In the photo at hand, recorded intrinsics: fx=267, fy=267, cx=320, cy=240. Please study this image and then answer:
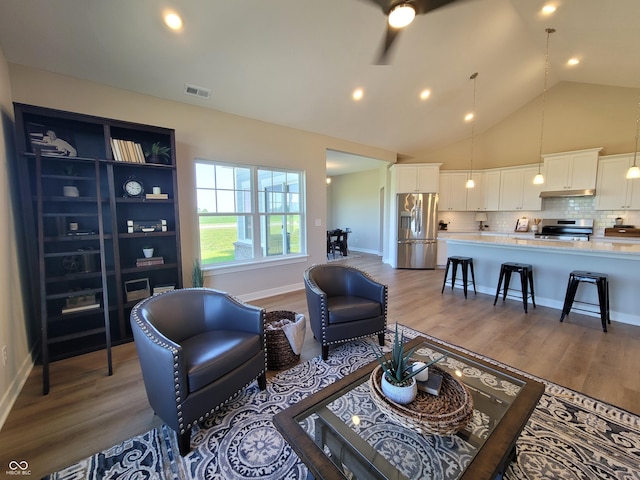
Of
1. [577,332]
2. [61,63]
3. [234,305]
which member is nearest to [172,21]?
[61,63]

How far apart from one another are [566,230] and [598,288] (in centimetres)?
306

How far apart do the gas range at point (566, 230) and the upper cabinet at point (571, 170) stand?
0.75 meters

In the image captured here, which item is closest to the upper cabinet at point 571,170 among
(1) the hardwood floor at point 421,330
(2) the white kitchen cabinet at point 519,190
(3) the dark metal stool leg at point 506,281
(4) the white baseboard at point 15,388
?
(2) the white kitchen cabinet at point 519,190

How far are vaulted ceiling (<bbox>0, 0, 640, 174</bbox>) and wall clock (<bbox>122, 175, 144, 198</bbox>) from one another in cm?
107

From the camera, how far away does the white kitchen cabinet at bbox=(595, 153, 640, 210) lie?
188 inches

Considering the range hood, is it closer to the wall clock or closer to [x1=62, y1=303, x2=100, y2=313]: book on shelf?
the wall clock

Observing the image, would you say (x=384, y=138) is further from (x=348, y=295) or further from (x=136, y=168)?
(x=136, y=168)

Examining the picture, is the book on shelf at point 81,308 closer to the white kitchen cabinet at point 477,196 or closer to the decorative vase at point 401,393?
the decorative vase at point 401,393

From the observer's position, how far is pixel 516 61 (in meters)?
4.45

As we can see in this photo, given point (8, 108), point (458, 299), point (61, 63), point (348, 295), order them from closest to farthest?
point (8, 108) < point (61, 63) < point (348, 295) < point (458, 299)

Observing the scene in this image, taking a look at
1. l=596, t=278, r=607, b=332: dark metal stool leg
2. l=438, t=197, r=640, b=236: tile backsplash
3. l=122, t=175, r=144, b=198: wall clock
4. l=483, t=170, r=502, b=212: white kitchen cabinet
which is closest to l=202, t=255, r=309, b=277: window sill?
l=122, t=175, r=144, b=198: wall clock

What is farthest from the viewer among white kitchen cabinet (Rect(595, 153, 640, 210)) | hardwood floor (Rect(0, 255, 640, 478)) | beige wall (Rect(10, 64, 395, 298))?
white kitchen cabinet (Rect(595, 153, 640, 210))

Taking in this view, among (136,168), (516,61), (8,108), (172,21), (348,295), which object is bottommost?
(348,295)

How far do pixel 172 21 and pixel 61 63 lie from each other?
1206mm
